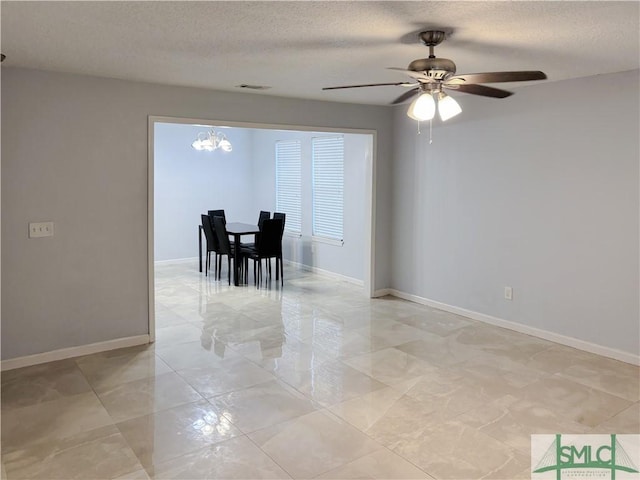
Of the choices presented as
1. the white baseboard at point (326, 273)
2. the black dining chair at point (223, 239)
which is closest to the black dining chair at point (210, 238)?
the black dining chair at point (223, 239)

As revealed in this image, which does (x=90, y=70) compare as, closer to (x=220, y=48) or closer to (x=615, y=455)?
(x=220, y=48)

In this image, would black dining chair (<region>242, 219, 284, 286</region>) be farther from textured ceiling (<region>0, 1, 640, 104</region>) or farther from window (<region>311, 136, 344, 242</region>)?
textured ceiling (<region>0, 1, 640, 104</region>)

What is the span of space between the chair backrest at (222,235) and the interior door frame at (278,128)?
6.31ft

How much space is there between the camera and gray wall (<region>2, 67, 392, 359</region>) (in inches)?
153

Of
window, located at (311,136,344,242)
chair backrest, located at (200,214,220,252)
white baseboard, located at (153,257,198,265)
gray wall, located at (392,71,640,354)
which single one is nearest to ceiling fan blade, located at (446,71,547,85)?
gray wall, located at (392,71,640,354)

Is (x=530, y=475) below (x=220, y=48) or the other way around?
below

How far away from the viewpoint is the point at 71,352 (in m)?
4.22

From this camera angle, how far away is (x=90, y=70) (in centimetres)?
392

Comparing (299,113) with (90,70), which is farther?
(299,113)

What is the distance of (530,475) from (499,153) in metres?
3.19

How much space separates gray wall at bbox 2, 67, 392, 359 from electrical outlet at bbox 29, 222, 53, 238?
0.13 ft

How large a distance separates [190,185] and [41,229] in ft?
15.3

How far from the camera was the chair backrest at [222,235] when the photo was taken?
22.7 ft

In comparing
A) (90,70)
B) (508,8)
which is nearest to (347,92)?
(90,70)
